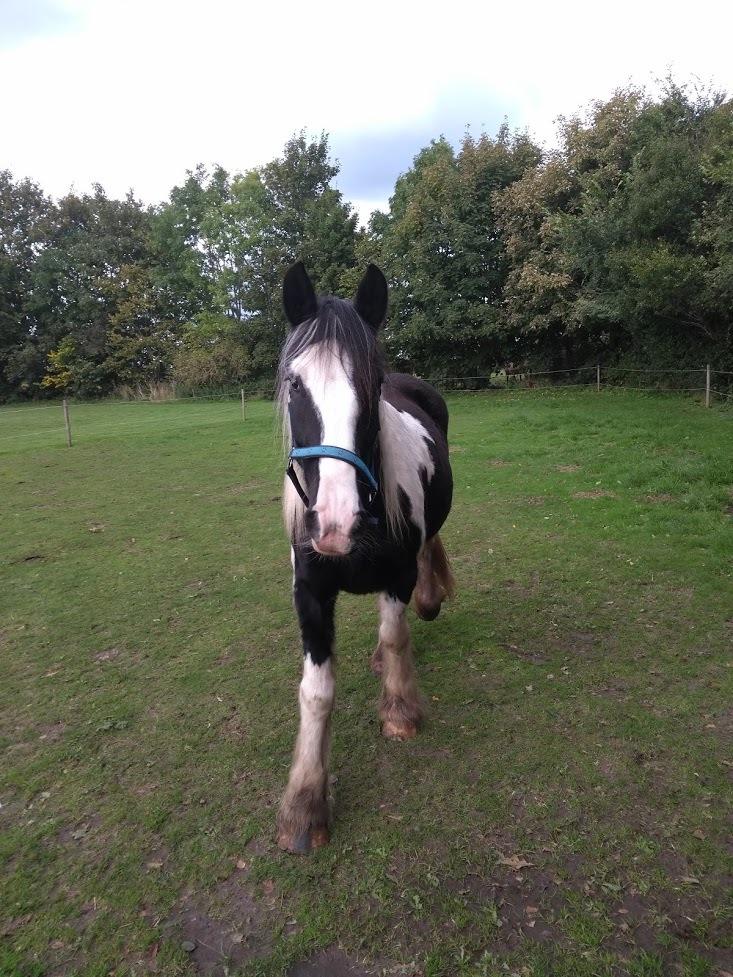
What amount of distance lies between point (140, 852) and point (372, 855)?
39.0 inches

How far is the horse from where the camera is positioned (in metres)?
1.98

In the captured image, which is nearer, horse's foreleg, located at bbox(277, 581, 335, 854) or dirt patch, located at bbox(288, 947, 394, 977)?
dirt patch, located at bbox(288, 947, 394, 977)

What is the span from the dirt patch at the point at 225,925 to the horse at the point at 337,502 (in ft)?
0.81

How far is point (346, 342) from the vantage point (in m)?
2.10

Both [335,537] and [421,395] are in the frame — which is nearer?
[335,537]

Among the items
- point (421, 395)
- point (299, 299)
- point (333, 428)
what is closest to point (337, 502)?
point (333, 428)

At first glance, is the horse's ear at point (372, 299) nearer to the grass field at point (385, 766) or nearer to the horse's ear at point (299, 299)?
the horse's ear at point (299, 299)

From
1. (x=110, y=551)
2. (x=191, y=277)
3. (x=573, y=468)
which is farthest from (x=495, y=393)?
(x=191, y=277)

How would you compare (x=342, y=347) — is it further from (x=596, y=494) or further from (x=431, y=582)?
(x=596, y=494)

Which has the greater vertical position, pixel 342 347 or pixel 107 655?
pixel 342 347

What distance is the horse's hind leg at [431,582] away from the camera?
164 inches

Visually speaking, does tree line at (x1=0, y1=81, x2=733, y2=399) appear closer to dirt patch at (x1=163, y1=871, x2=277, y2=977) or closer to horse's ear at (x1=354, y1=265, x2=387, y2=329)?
horse's ear at (x1=354, y1=265, x2=387, y2=329)

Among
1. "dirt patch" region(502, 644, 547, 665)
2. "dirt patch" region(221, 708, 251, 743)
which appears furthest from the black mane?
"dirt patch" region(502, 644, 547, 665)

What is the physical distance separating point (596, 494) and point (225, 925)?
22.2ft
